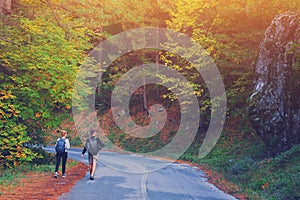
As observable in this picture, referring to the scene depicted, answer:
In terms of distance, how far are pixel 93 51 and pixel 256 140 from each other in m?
27.9

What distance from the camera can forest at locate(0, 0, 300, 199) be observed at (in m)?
16.5

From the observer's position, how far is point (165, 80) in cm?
3247

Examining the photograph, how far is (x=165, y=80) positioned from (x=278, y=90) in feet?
44.3

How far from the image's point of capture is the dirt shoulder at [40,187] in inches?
475

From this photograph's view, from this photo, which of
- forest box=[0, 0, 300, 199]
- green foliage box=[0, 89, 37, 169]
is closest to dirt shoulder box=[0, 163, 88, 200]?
green foliage box=[0, 89, 37, 169]

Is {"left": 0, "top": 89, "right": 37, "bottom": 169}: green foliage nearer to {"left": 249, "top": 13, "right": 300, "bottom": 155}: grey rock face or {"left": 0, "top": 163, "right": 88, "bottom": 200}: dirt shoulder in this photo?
{"left": 0, "top": 163, "right": 88, "bottom": 200}: dirt shoulder

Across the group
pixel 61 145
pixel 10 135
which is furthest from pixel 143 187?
pixel 10 135

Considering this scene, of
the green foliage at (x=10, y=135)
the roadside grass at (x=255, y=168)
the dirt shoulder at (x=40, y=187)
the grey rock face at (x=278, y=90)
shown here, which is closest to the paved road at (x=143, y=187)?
the dirt shoulder at (x=40, y=187)

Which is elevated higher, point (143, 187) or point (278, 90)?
point (278, 90)

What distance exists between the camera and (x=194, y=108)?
3319 cm

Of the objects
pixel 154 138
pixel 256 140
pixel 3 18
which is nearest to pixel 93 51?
pixel 154 138

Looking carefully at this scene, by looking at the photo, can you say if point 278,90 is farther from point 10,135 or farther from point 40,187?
point 10,135

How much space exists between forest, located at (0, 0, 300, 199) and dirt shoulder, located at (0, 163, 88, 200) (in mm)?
1352

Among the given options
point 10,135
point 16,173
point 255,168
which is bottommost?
point 16,173
